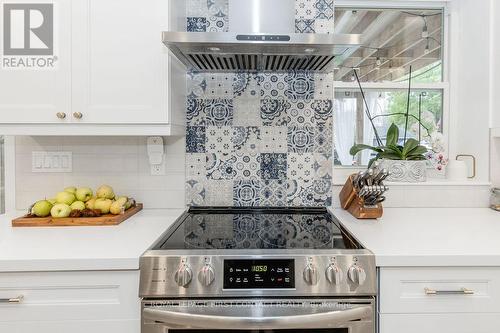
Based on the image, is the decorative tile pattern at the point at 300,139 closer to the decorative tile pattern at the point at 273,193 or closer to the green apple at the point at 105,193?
the decorative tile pattern at the point at 273,193

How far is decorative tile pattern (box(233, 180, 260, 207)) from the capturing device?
72.9 inches

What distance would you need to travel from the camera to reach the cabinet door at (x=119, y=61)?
146cm

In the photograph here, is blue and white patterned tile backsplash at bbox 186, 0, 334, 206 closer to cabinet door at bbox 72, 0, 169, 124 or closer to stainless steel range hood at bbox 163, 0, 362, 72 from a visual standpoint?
stainless steel range hood at bbox 163, 0, 362, 72

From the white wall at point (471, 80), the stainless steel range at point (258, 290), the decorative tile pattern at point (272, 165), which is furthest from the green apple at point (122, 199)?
the white wall at point (471, 80)

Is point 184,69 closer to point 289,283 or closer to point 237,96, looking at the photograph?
point 237,96

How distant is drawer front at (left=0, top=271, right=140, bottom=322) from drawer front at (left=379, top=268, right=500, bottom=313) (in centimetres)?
83

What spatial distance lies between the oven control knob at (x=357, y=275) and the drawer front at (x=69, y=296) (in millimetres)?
682

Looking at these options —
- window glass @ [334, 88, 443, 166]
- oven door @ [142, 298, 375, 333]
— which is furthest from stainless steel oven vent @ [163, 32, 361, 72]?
oven door @ [142, 298, 375, 333]

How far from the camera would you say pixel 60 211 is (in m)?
1.56

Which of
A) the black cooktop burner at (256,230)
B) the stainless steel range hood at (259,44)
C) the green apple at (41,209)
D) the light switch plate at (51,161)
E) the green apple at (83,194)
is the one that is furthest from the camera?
the light switch plate at (51,161)

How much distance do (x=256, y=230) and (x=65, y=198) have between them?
0.91 meters

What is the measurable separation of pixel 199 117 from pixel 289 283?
3.37ft

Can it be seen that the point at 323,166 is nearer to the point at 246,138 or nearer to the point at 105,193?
the point at 246,138

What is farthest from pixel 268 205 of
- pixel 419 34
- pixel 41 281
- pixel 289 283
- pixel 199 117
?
pixel 419 34
